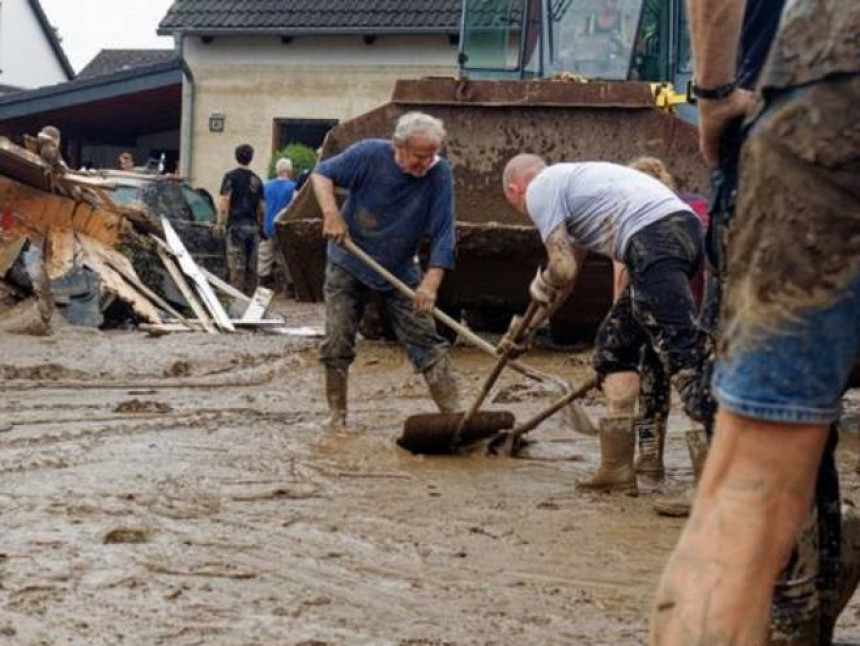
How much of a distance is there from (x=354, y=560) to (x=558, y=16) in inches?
371

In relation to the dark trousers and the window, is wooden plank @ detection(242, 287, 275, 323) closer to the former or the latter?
the dark trousers

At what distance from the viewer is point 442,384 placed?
8641 millimetres

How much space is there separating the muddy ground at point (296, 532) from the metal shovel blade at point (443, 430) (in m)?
0.12

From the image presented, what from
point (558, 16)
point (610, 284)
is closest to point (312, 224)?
point (610, 284)

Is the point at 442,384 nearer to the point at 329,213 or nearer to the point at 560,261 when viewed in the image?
the point at 329,213

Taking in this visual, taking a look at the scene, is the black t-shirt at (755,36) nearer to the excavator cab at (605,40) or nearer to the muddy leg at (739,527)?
the muddy leg at (739,527)

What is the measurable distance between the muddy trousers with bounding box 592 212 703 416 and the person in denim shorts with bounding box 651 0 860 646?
148 inches

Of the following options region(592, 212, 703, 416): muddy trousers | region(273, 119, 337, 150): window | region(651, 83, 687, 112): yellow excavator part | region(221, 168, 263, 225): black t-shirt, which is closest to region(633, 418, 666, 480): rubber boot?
region(592, 212, 703, 416): muddy trousers

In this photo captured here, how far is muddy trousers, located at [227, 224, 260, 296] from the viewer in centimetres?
1848

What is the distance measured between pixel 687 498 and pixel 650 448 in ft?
3.24

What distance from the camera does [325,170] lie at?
852cm

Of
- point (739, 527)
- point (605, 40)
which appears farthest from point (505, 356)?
point (605, 40)

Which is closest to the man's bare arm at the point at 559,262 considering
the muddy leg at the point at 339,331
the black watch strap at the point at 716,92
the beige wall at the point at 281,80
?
the muddy leg at the point at 339,331

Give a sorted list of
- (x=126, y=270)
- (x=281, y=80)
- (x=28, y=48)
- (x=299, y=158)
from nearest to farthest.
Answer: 1. (x=126, y=270)
2. (x=299, y=158)
3. (x=281, y=80)
4. (x=28, y=48)
